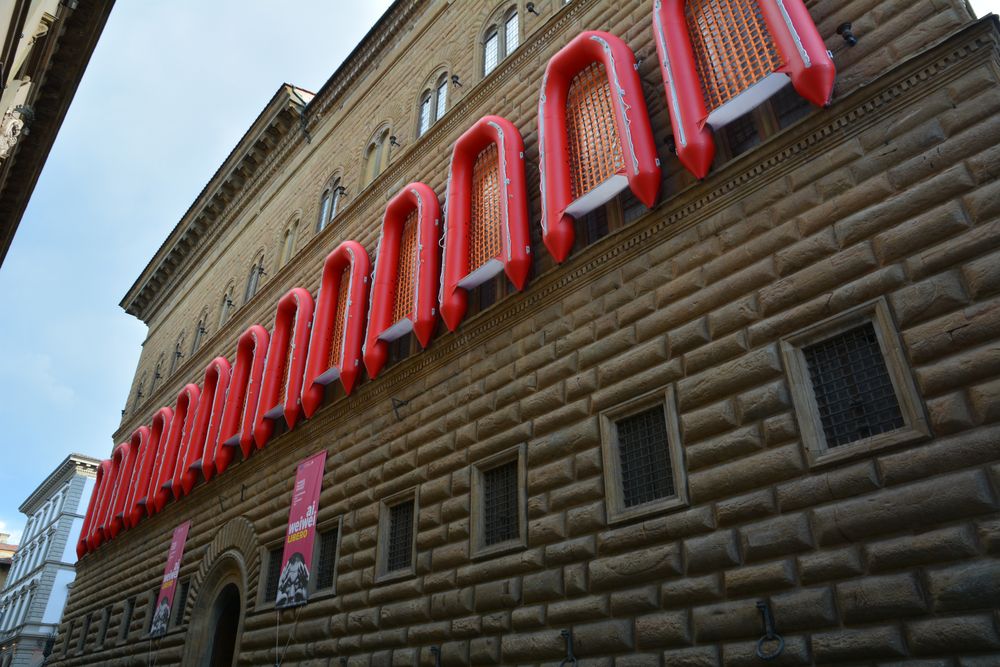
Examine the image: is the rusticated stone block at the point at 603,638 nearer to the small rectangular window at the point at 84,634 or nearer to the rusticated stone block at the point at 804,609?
the rusticated stone block at the point at 804,609

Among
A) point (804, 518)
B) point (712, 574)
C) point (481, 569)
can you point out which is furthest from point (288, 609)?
point (804, 518)

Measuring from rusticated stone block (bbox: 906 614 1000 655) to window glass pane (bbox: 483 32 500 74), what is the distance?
397 inches

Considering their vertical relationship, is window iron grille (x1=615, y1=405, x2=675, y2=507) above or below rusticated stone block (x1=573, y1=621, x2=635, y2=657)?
above

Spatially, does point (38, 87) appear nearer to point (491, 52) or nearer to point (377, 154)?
point (377, 154)

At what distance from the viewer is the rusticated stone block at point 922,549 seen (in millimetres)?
4125

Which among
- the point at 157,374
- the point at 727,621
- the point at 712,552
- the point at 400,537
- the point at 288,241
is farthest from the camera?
the point at 157,374

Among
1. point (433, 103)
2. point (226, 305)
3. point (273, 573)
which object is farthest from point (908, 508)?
point (226, 305)

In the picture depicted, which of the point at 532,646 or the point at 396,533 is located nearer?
the point at 532,646

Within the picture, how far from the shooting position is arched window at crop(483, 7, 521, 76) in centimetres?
1143

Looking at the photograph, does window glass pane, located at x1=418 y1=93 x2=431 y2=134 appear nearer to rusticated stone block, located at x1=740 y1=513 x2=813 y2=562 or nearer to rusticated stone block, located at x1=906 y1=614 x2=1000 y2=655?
rusticated stone block, located at x1=740 y1=513 x2=813 y2=562

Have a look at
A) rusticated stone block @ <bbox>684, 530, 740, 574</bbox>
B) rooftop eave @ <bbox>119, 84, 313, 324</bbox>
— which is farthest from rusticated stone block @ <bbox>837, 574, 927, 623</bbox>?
rooftop eave @ <bbox>119, 84, 313, 324</bbox>

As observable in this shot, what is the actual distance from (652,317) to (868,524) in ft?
8.91

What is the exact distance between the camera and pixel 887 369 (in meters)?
4.88

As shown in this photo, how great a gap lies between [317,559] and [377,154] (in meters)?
8.28
